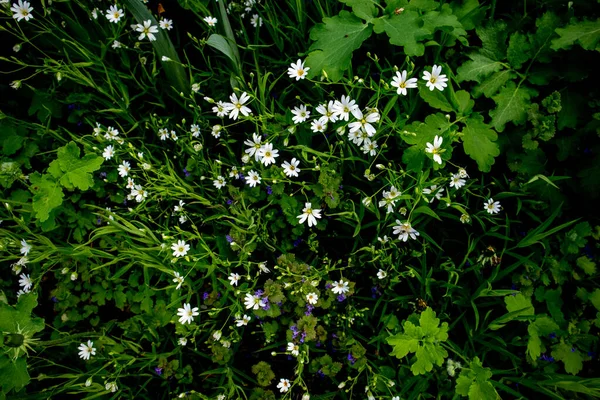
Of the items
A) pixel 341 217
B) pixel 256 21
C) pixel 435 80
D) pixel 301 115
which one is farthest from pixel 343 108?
pixel 256 21

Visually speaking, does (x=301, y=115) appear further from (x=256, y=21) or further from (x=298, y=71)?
(x=256, y=21)

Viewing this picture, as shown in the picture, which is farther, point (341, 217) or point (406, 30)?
point (341, 217)

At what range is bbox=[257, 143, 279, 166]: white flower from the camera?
2.18m

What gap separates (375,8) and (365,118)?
2.26ft

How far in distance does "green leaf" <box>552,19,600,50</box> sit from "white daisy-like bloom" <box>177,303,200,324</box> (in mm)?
2259

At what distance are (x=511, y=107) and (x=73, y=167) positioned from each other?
2.40 m

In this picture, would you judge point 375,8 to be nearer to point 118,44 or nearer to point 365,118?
point 365,118

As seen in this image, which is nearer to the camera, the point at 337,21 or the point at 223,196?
the point at 337,21

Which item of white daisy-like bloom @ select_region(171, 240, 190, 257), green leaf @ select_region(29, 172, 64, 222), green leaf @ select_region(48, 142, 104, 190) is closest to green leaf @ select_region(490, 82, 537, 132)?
white daisy-like bloom @ select_region(171, 240, 190, 257)

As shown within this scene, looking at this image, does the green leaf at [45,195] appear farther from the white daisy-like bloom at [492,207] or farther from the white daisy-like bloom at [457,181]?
the white daisy-like bloom at [492,207]

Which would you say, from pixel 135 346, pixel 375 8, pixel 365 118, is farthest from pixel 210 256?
pixel 375 8

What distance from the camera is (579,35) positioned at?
201 centimetres

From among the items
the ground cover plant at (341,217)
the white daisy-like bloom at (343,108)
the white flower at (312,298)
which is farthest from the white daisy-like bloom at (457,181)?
the white flower at (312,298)

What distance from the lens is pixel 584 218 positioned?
2238 mm
